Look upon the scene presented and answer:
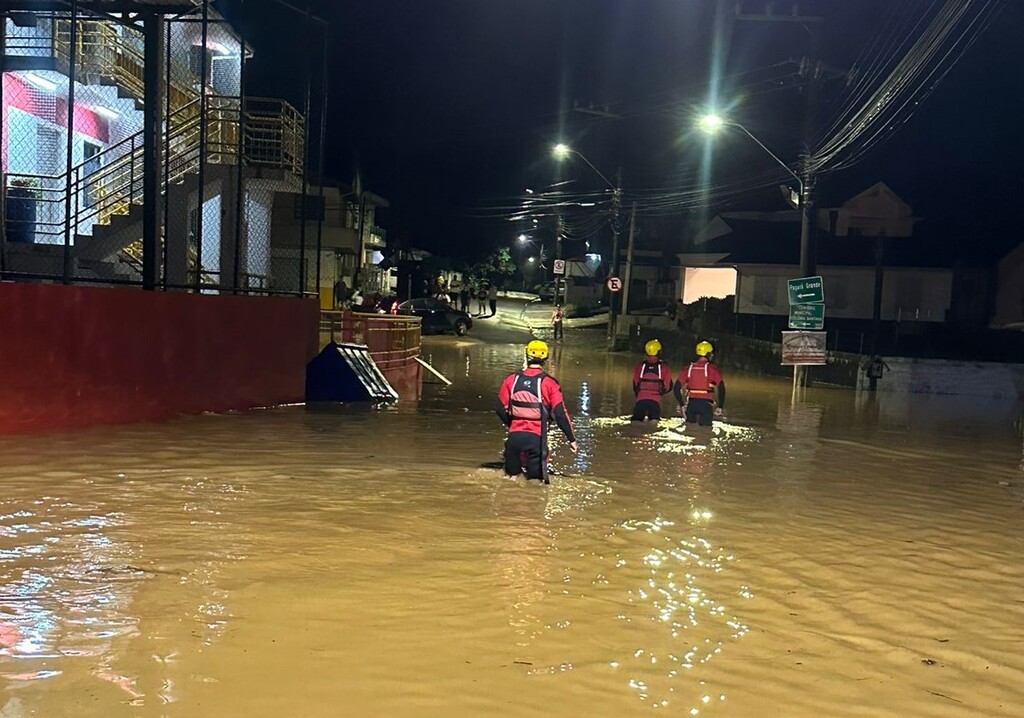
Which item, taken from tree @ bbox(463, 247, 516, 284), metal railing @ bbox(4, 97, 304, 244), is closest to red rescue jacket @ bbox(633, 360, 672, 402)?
metal railing @ bbox(4, 97, 304, 244)

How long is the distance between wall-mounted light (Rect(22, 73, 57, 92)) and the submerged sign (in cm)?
1867

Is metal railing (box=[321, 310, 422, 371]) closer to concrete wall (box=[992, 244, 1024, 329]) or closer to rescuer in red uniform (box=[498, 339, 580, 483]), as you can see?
rescuer in red uniform (box=[498, 339, 580, 483])

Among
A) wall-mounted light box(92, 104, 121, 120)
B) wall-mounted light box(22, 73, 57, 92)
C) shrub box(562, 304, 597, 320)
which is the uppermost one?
wall-mounted light box(22, 73, 57, 92)

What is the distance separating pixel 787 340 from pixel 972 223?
87.9 ft

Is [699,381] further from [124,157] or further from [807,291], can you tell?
[124,157]

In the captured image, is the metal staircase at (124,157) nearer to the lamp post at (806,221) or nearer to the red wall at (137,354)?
the red wall at (137,354)

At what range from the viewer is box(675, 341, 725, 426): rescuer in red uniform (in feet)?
50.1

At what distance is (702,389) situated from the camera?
1548 cm

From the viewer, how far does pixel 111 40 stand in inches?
773

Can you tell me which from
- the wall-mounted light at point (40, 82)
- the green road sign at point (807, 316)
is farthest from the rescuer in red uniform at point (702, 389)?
the wall-mounted light at point (40, 82)

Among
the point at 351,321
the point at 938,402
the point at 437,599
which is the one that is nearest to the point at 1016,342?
the point at 938,402

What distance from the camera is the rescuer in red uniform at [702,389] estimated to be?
50.1 ft

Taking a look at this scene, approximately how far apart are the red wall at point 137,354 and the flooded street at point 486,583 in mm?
795

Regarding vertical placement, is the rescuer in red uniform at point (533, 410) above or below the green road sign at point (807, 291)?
below
